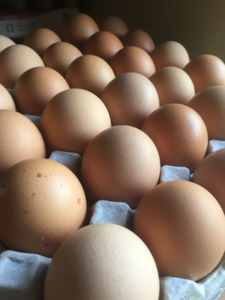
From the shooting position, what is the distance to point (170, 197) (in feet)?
Answer: 1.80

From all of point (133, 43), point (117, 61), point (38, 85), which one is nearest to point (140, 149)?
point (38, 85)

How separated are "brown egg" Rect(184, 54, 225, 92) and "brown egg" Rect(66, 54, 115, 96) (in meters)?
0.29

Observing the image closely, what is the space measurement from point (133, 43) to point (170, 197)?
36.5 inches

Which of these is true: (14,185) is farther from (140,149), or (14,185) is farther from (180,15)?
(180,15)

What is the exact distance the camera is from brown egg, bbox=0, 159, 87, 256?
1.73 feet

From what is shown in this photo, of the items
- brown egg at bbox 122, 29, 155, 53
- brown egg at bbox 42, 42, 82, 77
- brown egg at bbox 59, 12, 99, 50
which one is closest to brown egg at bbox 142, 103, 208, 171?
brown egg at bbox 42, 42, 82, 77

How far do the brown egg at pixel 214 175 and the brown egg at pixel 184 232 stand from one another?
0.09m

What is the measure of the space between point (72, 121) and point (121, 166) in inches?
7.0

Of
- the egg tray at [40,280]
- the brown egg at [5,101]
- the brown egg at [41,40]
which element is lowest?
the egg tray at [40,280]

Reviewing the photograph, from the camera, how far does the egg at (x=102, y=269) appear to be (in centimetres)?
42

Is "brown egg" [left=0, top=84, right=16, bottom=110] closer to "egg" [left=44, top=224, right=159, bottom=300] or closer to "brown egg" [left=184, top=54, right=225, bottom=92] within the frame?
"egg" [left=44, top=224, right=159, bottom=300]

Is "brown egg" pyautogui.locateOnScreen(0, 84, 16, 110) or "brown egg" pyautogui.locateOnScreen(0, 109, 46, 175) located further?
"brown egg" pyautogui.locateOnScreen(0, 84, 16, 110)

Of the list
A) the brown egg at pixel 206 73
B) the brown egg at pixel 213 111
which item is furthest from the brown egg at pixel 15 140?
the brown egg at pixel 206 73

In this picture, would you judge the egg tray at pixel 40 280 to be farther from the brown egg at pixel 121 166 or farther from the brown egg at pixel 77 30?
the brown egg at pixel 77 30
